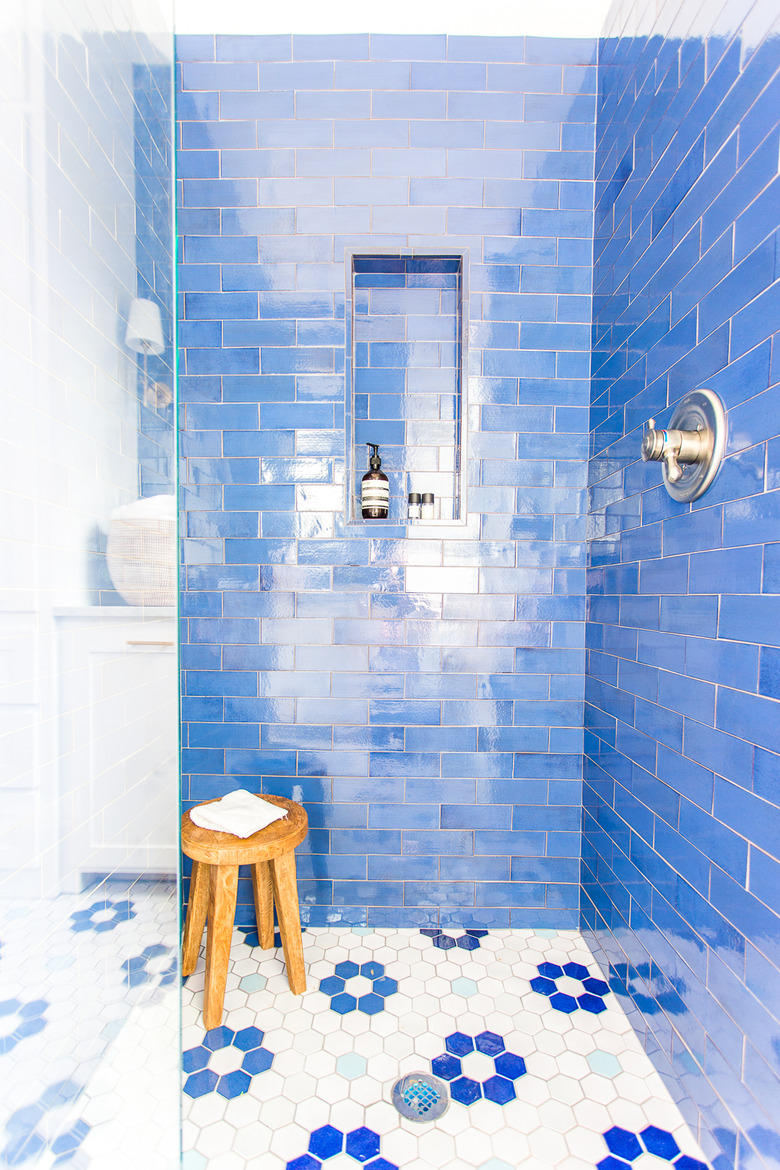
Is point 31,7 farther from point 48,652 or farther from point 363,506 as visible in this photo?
point 363,506

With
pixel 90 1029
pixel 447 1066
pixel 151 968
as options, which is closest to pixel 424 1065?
pixel 447 1066

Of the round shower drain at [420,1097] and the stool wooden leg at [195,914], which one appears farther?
the stool wooden leg at [195,914]

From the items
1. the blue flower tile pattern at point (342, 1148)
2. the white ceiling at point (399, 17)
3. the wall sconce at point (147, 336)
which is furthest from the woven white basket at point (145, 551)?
the white ceiling at point (399, 17)

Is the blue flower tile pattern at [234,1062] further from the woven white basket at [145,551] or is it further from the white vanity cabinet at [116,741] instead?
the woven white basket at [145,551]

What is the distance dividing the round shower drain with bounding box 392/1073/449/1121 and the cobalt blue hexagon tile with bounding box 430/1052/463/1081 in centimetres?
2

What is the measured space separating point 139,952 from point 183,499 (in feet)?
4.05

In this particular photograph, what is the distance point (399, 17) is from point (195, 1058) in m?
2.76

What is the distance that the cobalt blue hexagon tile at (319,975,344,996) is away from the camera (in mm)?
1428

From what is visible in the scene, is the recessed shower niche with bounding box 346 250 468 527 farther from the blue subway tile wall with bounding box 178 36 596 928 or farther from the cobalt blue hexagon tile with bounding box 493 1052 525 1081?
the cobalt blue hexagon tile with bounding box 493 1052 525 1081

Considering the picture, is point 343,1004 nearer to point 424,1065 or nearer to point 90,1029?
point 424,1065

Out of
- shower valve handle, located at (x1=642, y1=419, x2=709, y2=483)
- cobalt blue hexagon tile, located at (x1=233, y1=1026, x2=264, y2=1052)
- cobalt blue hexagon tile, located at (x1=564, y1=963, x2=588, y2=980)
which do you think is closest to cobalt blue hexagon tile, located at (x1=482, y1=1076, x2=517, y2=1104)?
cobalt blue hexagon tile, located at (x1=564, y1=963, x2=588, y2=980)

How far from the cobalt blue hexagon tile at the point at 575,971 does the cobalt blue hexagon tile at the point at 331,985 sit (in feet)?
2.03

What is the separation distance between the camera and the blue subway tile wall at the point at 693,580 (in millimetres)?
869

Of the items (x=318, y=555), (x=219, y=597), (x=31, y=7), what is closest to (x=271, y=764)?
(x=219, y=597)
